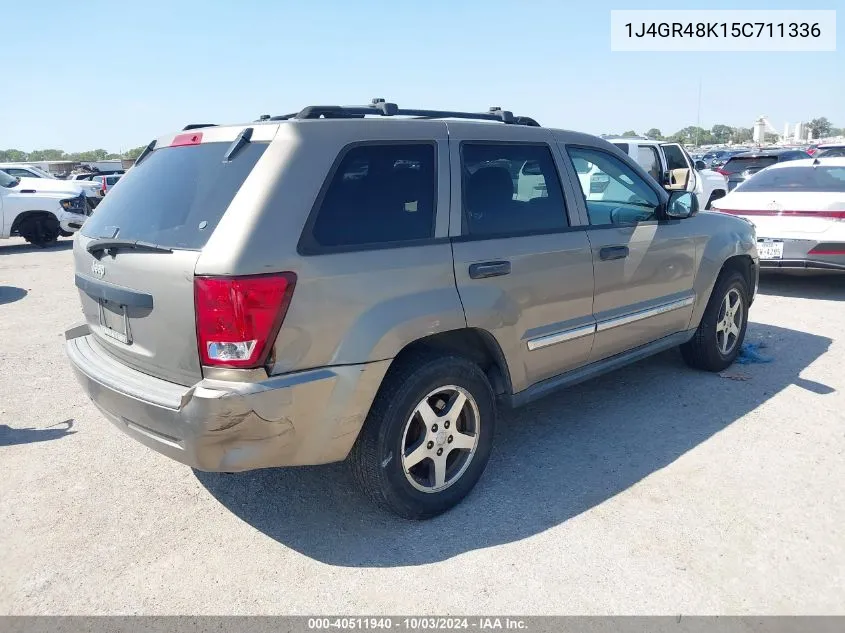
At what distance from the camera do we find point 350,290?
2.77m

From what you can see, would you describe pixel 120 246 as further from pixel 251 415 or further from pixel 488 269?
pixel 488 269

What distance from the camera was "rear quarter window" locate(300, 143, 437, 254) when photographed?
9.20 ft

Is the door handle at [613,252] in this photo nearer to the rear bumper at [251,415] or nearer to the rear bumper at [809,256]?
the rear bumper at [251,415]

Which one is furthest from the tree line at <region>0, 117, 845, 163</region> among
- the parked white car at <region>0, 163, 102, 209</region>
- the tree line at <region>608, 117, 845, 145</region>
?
the parked white car at <region>0, 163, 102, 209</region>

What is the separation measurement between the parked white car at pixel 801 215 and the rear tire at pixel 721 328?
2164mm

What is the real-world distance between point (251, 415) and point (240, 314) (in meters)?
0.40

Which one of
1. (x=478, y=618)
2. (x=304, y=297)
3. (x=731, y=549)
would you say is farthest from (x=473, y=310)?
(x=731, y=549)

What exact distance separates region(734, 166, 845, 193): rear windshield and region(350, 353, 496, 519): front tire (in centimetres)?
678

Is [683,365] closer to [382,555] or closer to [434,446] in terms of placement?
[434,446]

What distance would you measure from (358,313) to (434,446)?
0.86m

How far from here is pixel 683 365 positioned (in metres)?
5.47

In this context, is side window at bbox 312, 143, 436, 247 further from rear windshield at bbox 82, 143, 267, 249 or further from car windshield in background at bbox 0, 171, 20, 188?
car windshield in background at bbox 0, 171, 20, 188

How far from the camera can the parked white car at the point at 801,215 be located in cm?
749

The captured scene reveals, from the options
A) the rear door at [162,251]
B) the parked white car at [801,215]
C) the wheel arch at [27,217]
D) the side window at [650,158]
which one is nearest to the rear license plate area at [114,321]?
the rear door at [162,251]
